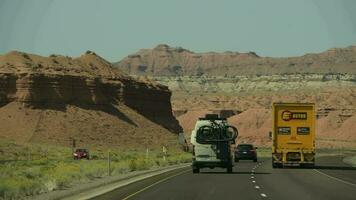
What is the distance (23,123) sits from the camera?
102 m

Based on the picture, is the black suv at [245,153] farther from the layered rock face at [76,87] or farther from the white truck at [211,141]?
the layered rock face at [76,87]

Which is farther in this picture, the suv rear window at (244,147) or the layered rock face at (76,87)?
the layered rock face at (76,87)

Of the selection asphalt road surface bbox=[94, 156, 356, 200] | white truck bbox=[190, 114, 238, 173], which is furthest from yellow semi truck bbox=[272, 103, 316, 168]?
asphalt road surface bbox=[94, 156, 356, 200]

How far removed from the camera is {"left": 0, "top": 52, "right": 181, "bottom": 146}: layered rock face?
350 feet

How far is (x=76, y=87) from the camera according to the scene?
109 meters

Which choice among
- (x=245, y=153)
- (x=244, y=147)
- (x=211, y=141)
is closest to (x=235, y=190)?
(x=211, y=141)

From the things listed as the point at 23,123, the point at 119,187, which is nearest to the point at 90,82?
the point at 23,123

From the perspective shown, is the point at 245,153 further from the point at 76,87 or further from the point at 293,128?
the point at 76,87

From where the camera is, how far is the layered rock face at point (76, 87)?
106625 millimetres

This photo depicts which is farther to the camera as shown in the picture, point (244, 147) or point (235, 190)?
point (244, 147)

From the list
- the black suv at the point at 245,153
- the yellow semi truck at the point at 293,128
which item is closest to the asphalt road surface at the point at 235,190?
the yellow semi truck at the point at 293,128

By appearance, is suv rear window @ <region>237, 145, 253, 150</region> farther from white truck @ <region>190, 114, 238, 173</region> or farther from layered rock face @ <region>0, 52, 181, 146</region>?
layered rock face @ <region>0, 52, 181, 146</region>

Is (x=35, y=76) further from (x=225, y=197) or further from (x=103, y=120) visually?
(x=225, y=197)

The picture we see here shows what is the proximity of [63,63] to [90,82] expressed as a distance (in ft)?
31.6
